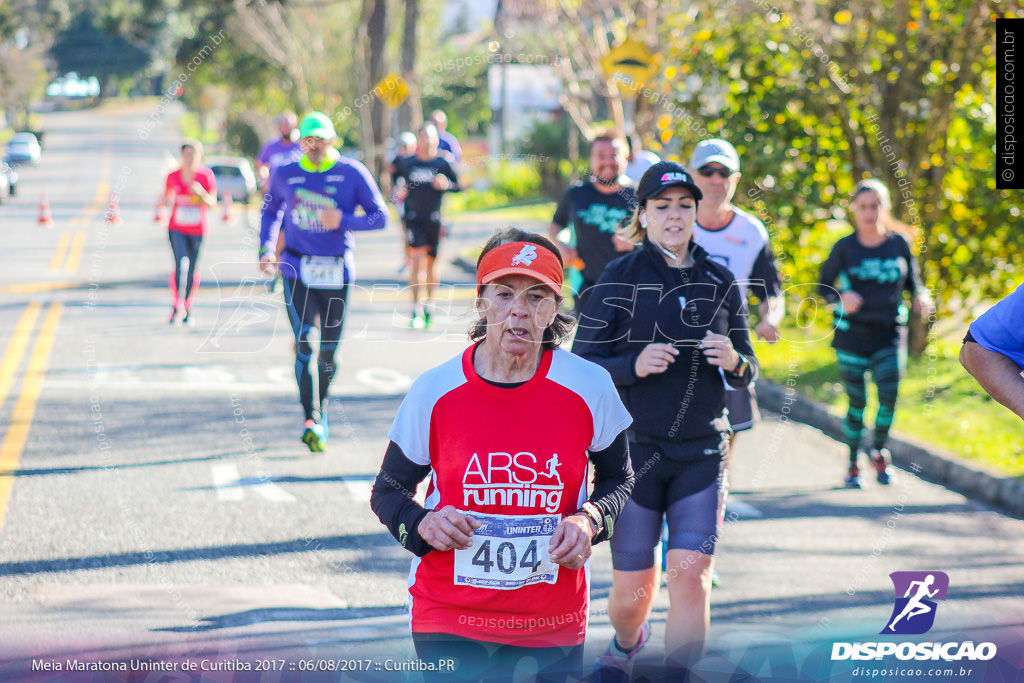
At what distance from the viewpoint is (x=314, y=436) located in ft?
26.8

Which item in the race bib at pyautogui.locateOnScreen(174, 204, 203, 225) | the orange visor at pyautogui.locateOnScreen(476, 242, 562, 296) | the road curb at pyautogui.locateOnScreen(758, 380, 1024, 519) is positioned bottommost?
the road curb at pyautogui.locateOnScreen(758, 380, 1024, 519)

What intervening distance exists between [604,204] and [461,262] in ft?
45.6

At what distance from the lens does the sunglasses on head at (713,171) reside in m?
5.70

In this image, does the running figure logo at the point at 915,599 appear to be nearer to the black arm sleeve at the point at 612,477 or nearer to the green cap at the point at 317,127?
the black arm sleeve at the point at 612,477

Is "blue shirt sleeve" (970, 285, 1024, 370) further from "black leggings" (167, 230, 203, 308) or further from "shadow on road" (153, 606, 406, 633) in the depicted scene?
"black leggings" (167, 230, 203, 308)

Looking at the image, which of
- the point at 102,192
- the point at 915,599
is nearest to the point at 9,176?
the point at 102,192

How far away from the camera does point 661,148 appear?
606 inches

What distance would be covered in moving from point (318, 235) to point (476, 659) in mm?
5233

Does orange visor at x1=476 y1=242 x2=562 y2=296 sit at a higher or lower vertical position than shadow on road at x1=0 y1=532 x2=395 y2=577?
higher

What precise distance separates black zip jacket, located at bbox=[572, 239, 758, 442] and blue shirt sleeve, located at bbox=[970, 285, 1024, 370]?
4.34 feet

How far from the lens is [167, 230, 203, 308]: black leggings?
44.0 feet

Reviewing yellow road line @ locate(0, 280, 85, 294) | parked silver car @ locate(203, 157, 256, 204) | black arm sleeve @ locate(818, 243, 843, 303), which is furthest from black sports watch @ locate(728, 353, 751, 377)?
parked silver car @ locate(203, 157, 256, 204)

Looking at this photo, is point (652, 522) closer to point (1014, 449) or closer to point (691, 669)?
point (691, 669)

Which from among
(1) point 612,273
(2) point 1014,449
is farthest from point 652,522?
(2) point 1014,449
